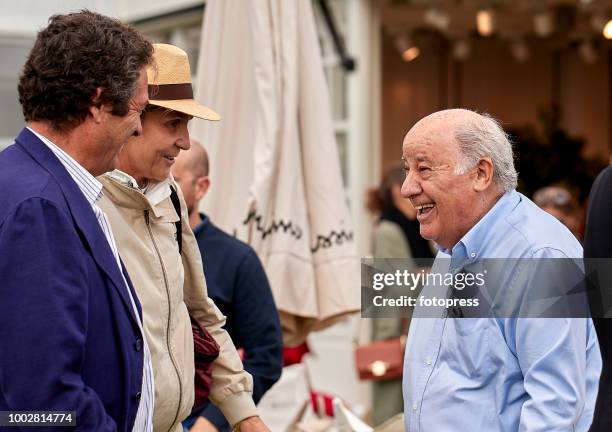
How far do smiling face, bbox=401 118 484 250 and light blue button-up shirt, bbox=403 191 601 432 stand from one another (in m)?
0.05

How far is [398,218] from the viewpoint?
6723 millimetres

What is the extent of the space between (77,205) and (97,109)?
20 cm

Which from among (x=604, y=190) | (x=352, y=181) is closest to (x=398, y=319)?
(x=352, y=181)

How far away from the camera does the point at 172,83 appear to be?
291cm

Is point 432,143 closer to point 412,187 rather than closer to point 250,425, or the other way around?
point 412,187

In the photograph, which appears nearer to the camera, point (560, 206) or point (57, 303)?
point (57, 303)

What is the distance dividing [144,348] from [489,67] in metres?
11.8

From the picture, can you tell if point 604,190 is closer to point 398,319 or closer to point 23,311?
point 23,311

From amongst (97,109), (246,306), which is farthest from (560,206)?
(97,109)

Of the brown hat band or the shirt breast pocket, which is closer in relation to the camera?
the shirt breast pocket

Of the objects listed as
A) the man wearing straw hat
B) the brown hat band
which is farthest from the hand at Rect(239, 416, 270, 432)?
the brown hat band

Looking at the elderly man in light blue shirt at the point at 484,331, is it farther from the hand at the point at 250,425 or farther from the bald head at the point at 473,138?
the hand at the point at 250,425

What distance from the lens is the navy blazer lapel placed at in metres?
2.10

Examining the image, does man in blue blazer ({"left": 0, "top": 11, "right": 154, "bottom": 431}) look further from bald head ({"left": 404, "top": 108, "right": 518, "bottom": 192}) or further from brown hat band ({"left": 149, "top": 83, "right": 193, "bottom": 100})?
bald head ({"left": 404, "top": 108, "right": 518, "bottom": 192})
